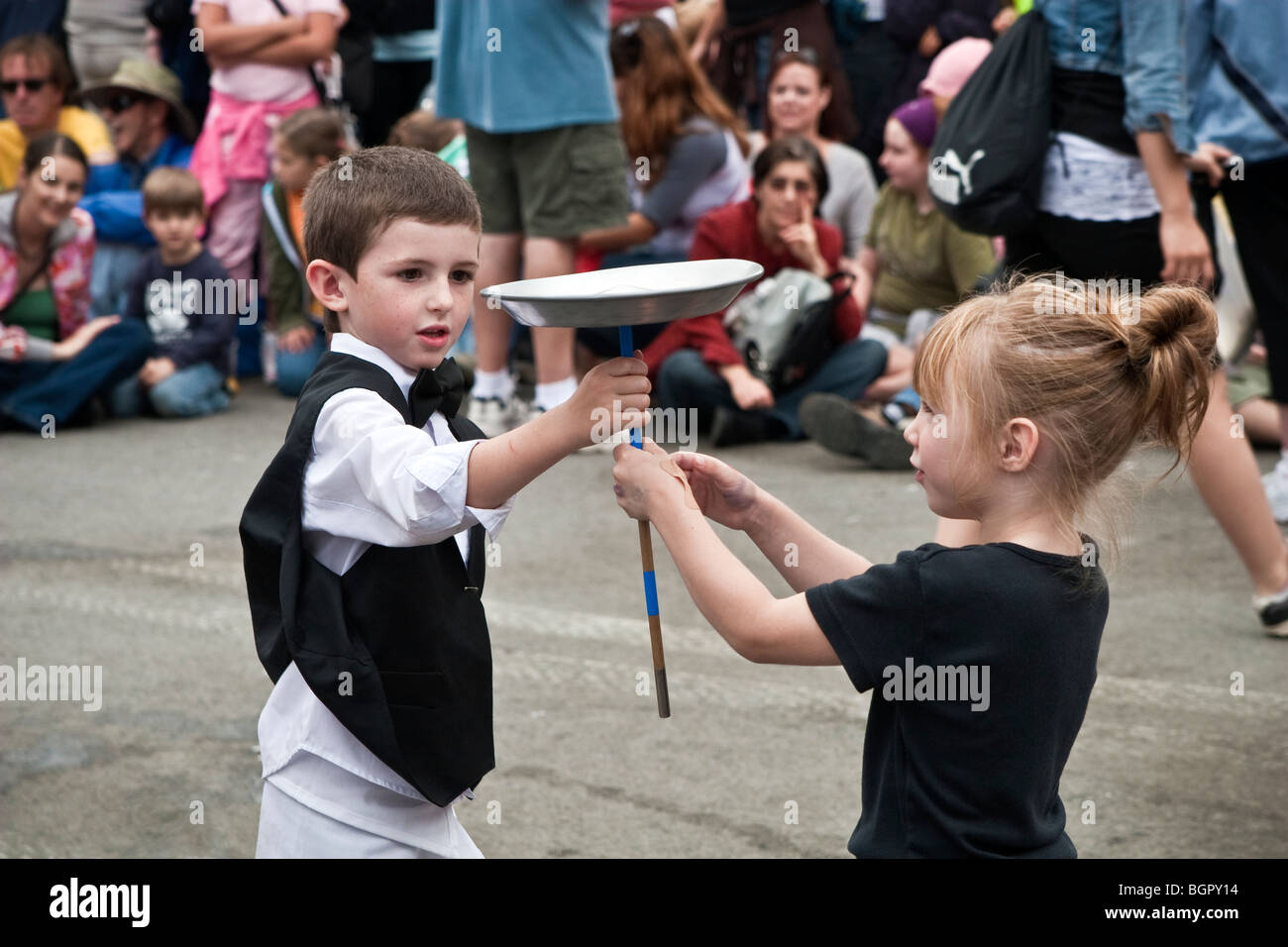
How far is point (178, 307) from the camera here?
23.0 feet

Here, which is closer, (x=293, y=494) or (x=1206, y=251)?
(x=293, y=494)

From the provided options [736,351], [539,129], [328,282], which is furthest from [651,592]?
[736,351]

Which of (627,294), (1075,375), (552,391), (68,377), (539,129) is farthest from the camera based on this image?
(68,377)

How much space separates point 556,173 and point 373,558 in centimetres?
395

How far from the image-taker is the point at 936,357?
2.05 meters

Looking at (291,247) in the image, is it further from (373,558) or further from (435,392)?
(373,558)

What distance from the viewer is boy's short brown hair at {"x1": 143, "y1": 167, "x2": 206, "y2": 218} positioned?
700cm

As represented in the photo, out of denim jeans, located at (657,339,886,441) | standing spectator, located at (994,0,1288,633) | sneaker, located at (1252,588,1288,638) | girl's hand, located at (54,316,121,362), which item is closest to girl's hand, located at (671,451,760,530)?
standing spectator, located at (994,0,1288,633)

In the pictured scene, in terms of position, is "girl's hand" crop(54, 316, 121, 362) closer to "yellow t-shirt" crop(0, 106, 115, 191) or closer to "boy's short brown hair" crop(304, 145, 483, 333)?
"yellow t-shirt" crop(0, 106, 115, 191)

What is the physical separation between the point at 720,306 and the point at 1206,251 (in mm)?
2425

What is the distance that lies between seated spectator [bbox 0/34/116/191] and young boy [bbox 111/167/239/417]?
888 millimetres

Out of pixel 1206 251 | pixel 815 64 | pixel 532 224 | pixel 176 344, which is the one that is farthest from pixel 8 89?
pixel 1206 251

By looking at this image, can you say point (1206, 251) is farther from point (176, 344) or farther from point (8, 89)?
point (8, 89)

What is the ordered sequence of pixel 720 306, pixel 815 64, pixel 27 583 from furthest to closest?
pixel 815 64 → pixel 27 583 → pixel 720 306
